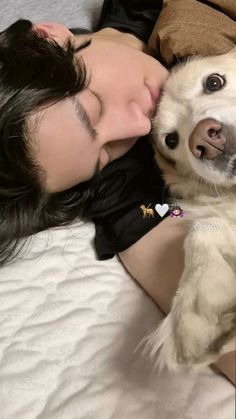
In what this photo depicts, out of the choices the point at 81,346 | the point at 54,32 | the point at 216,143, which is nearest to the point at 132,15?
the point at 54,32

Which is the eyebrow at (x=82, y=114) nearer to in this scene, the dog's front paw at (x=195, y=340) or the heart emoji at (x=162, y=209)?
the heart emoji at (x=162, y=209)

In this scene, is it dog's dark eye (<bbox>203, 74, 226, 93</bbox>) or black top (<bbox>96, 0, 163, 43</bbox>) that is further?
black top (<bbox>96, 0, 163, 43</bbox>)

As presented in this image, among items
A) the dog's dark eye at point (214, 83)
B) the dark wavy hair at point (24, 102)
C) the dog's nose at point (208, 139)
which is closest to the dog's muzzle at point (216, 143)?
the dog's nose at point (208, 139)

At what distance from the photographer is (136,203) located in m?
1.31

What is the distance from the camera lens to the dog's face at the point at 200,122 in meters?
1.04

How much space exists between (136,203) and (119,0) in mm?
715

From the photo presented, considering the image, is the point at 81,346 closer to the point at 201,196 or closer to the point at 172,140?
the point at 201,196

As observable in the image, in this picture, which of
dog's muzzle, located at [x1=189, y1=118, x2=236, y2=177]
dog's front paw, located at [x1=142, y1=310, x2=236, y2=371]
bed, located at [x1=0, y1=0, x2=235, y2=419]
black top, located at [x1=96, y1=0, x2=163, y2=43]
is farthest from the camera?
black top, located at [x1=96, y1=0, x2=163, y2=43]

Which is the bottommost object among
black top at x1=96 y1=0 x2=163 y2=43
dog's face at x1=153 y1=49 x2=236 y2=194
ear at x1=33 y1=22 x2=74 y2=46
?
dog's face at x1=153 y1=49 x2=236 y2=194

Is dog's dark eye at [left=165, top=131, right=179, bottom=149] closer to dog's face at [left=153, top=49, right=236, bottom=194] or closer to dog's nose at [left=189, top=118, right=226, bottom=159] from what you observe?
dog's face at [left=153, top=49, right=236, bottom=194]

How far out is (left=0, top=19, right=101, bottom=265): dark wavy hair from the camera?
1089 mm

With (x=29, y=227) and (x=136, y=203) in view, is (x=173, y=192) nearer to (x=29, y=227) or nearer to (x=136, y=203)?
(x=136, y=203)

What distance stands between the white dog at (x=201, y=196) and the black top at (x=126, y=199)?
1.9 inches

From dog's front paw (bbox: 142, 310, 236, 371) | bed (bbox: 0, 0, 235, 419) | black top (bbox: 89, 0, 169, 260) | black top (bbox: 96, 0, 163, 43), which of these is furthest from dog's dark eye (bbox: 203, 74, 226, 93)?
dog's front paw (bbox: 142, 310, 236, 371)
